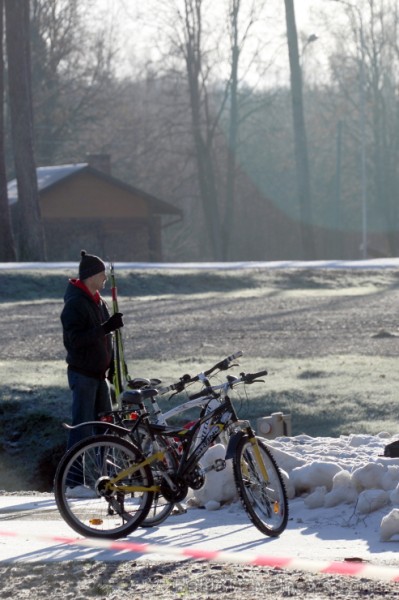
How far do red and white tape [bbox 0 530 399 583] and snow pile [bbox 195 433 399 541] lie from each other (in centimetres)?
81

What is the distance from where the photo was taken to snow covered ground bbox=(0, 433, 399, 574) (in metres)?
7.67

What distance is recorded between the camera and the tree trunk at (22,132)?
4362 centimetres

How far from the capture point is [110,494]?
26.7ft

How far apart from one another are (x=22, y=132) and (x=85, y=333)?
115ft

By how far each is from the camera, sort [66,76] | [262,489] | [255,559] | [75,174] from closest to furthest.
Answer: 1. [255,559]
2. [262,489]
3. [75,174]
4. [66,76]

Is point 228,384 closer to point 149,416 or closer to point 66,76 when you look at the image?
point 149,416

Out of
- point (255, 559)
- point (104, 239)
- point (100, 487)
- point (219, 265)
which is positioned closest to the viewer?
point (255, 559)

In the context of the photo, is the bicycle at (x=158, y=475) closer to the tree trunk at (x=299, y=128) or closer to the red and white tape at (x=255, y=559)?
the red and white tape at (x=255, y=559)

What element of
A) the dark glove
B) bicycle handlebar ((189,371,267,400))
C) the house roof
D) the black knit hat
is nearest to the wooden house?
the house roof

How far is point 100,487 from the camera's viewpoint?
8.16m

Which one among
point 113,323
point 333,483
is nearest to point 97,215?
point 113,323

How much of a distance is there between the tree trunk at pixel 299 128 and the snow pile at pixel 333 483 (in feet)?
132

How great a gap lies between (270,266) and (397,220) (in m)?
47.8

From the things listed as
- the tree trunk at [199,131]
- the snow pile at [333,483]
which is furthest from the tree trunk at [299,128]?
the snow pile at [333,483]
